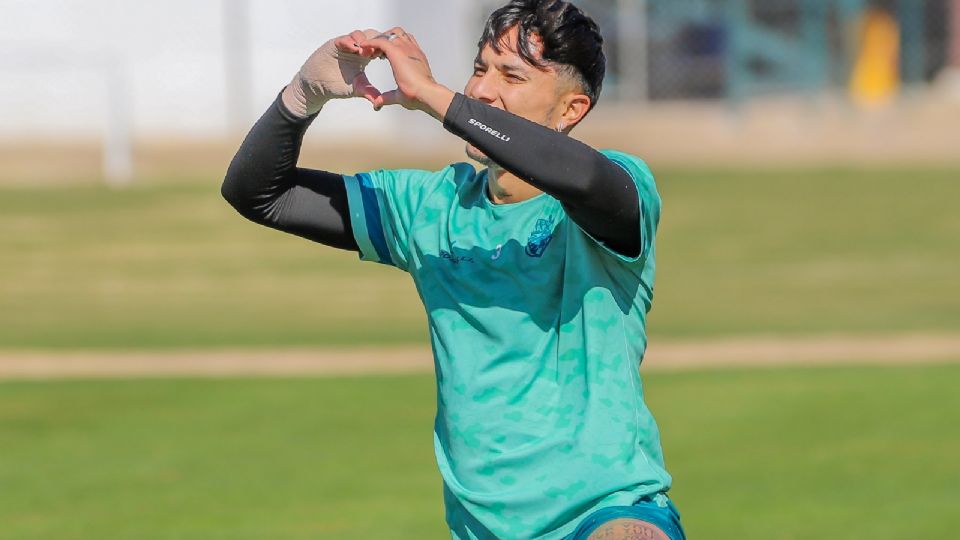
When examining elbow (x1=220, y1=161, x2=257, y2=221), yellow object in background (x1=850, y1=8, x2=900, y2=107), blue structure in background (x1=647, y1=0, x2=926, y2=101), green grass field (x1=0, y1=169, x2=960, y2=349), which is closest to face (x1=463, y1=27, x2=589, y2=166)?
elbow (x1=220, y1=161, x2=257, y2=221)

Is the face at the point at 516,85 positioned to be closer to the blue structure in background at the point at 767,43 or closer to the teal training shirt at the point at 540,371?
the teal training shirt at the point at 540,371

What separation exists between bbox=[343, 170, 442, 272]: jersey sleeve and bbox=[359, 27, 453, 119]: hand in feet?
1.72

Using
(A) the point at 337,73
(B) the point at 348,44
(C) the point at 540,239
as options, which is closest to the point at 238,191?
(A) the point at 337,73

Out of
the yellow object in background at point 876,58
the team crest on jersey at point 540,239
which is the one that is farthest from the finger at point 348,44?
the yellow object in background at point 876,58

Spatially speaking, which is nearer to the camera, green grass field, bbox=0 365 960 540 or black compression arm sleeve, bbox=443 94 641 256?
black compression arm sleeve, bbox=443 94 641 256

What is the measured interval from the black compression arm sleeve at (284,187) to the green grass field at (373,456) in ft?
12.4

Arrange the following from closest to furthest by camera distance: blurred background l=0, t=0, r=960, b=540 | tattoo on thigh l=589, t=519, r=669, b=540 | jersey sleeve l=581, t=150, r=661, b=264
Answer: tattoo on thigh l=589, t=519, r=669, b=540 < jersey sleeve l=581, t=150, r=661, b=264 < blurred background l=0, t=0, r=960, b=540

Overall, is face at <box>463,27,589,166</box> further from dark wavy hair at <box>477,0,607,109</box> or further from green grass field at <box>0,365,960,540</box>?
green grass field at <box>0,365,960,540</box>

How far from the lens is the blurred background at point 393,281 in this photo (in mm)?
8984

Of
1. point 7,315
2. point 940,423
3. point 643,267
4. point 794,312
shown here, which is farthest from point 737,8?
point 643,267

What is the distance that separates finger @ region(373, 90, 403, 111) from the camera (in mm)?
A: 3715

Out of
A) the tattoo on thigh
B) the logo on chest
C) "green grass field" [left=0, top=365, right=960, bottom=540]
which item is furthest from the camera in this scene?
"green grass field" [left=0, top=365, right=960, bottom=540]

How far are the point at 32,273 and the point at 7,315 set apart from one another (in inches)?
127

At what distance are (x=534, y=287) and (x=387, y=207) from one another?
583 mm
